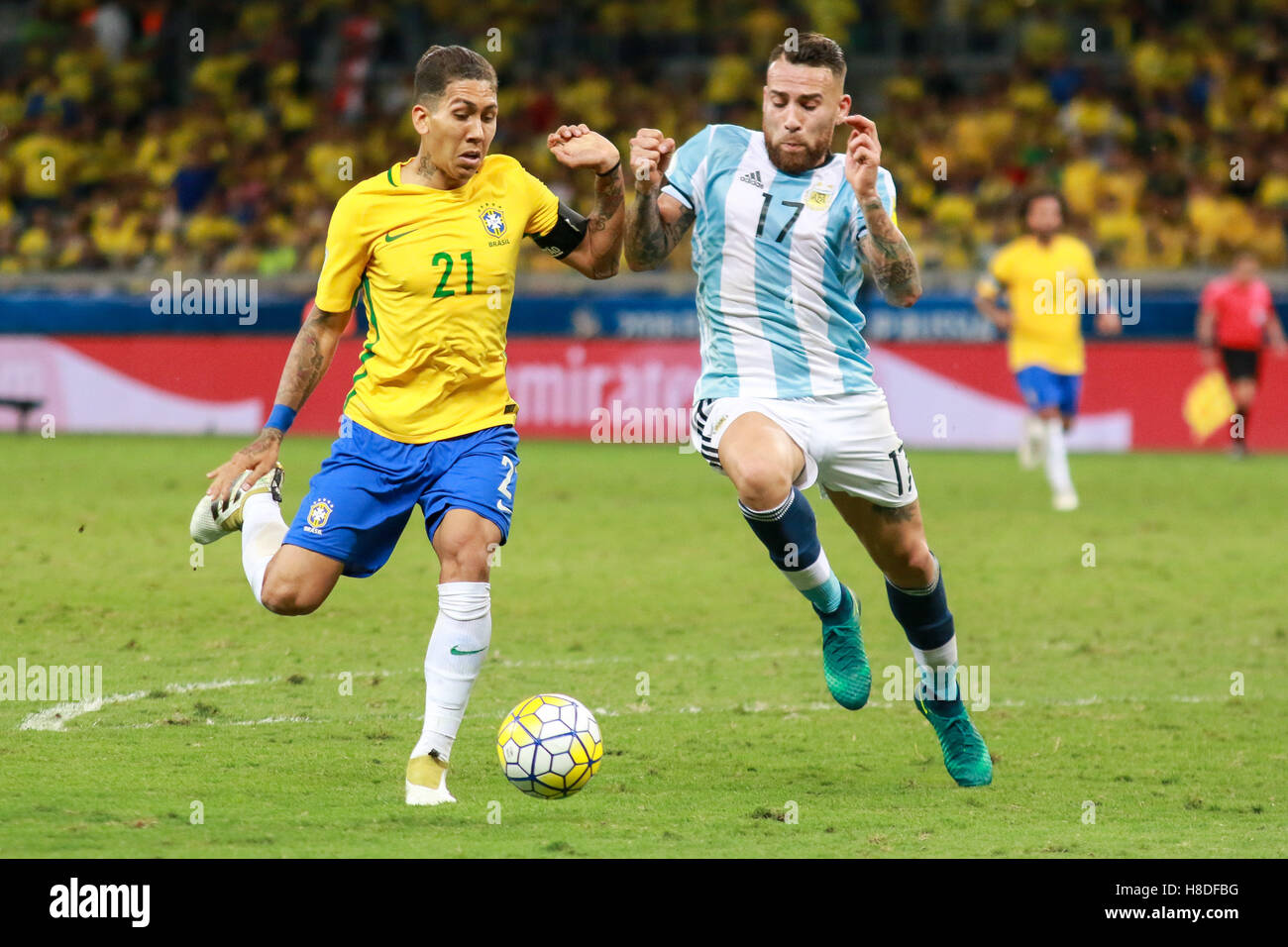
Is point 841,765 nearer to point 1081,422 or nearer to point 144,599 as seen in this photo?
point 144,599

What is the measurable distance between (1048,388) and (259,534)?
379 inches

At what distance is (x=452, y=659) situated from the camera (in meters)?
5.46

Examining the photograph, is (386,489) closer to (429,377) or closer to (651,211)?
(429,377)

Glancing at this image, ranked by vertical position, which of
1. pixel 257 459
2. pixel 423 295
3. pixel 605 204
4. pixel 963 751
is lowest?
pixel 963 751

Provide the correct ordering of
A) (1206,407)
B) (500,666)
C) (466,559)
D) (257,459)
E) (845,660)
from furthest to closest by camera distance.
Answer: (1206,407) < (500,666) < (845,660) < (257,459) < (466,559)

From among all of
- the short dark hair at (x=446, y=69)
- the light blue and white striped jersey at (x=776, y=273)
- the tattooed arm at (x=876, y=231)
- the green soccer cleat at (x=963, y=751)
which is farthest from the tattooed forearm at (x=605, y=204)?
the green soccer cleat at (x=963, y=751)

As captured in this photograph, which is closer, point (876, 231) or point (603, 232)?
point (876, 231)

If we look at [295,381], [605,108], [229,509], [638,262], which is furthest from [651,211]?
[605,108]

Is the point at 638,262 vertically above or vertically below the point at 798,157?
below

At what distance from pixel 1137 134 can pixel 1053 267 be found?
7.19 m

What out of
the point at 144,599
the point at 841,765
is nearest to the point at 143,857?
the point at 841,765

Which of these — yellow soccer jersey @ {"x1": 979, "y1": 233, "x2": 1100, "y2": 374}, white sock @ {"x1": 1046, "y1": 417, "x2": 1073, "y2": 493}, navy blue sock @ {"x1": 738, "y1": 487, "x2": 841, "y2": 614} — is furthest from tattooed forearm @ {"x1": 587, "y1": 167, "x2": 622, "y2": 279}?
yellow soccer jersey @ {"x1": 979, "y1": 233, "x2": 1100, "y2": 374}

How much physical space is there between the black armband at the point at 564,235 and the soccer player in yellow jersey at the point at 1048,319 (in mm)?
8773

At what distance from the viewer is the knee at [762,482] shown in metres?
5.75
